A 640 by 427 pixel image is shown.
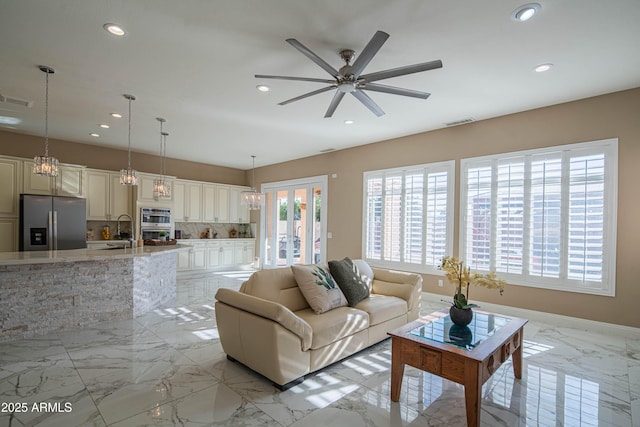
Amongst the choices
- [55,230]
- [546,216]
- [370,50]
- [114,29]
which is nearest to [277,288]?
[370,50]

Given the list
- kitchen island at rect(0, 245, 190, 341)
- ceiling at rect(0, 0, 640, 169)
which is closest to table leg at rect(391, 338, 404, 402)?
ceiling at rect(0, 0, 640, 169)

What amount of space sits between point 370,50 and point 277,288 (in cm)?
225

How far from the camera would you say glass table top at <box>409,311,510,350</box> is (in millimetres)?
2289

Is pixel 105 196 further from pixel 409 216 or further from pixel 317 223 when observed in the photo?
pixel 409 216

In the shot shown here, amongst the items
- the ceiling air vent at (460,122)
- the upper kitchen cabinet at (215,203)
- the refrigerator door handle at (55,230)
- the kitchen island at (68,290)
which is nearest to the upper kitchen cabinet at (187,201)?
the upper kitchen cabinet at (215,203)

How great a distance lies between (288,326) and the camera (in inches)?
95.0

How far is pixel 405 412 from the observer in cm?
224

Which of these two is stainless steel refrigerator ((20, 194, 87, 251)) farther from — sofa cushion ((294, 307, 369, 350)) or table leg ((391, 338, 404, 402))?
table leg ((391, 338, 404, 402))

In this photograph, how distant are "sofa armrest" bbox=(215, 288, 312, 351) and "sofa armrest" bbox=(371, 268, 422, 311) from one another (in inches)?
63.5

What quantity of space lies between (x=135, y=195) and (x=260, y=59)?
5230 millimetres

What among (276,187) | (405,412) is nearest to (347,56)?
(405,412)

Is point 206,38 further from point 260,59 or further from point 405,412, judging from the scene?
point 405,412

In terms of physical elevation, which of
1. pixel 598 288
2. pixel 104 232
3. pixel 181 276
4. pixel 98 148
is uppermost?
pixel 98 148

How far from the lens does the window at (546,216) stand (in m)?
3.85
